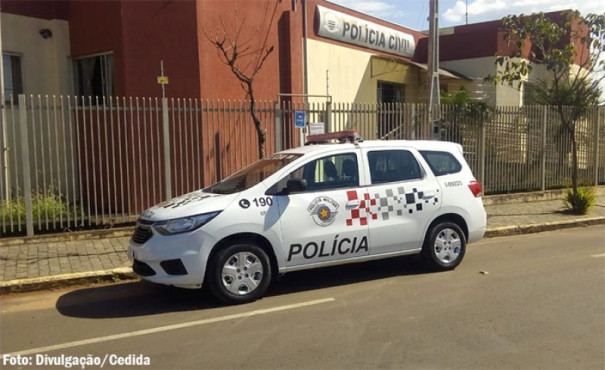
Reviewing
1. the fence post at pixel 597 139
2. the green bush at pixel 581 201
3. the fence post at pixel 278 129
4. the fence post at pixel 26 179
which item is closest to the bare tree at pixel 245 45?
the fence post at pixel 278 129

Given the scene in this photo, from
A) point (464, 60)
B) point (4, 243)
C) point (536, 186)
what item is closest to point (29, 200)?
point (4, 243)

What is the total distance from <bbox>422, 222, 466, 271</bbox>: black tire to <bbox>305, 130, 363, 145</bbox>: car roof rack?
4.87 feet

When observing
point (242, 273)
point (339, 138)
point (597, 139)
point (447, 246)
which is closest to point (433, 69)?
point (597, 139)

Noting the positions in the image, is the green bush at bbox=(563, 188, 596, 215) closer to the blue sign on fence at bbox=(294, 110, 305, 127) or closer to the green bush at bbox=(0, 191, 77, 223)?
the blue sign on fence at bbox=(294, 110, 305, 127)

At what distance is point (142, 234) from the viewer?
5.71 m

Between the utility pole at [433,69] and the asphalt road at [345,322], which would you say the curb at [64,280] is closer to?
the asphalt road at [345,322]

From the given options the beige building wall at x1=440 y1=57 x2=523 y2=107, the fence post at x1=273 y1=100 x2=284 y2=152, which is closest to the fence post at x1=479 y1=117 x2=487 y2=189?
the fence post at x1=273 y1=100 x2=284 y2=152

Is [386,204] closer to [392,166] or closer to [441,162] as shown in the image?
[392,166]

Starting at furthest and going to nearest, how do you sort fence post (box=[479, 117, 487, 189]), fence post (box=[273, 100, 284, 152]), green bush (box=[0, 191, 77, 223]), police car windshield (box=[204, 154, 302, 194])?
fence post (box=[479, 117, 487, 189])
fence post (box=[273, 100, 284, 152])
green bush (box=[0, 191, 77, 223])
police car windshield (box=[204, 154, 302, 194])

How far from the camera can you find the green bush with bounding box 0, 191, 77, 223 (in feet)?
28.3

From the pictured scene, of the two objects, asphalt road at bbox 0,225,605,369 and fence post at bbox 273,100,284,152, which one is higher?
fence post at bbox 273,100,284,152

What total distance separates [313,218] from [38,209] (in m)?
5.28

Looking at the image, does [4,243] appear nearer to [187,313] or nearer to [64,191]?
[64,191]

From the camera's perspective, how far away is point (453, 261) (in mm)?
6816
